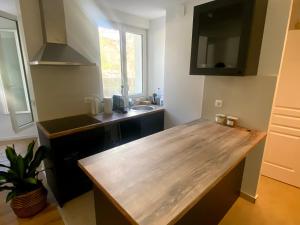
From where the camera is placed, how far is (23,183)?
5.59 feet

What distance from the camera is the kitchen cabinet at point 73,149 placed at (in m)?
1.77

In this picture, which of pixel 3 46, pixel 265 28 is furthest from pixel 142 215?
pixel 3 46

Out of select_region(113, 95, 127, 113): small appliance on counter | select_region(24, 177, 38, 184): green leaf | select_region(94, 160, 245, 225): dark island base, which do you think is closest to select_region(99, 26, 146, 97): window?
select_region(113, 95, 127, 113): small appliance on counter

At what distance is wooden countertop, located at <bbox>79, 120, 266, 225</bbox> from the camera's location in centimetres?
78

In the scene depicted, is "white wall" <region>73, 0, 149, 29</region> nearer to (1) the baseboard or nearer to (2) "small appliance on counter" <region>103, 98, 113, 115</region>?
(2) "small appliance on counter" <region>103, 98, 113, 115</region>

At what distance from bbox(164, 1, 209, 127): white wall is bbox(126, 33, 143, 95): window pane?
76cm

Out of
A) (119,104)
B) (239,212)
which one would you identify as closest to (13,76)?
(119,104)

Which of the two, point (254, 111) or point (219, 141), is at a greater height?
point (254, 111)

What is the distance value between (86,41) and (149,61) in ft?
4.10

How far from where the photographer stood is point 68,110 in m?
2.28

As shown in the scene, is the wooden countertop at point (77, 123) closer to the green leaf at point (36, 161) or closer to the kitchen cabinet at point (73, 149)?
the kitchen cabinet at point (73, 149)

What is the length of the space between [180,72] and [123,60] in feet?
3.51

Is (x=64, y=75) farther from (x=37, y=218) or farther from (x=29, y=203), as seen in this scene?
(x=37, y=218)

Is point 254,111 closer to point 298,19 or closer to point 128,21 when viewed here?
point 298,19
